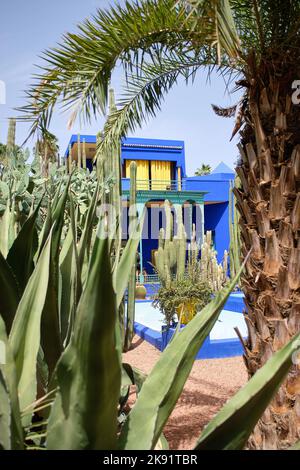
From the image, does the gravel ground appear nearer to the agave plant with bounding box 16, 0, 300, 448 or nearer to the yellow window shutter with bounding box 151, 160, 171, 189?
the agave plant with bounding box 16, 0, 300, 448

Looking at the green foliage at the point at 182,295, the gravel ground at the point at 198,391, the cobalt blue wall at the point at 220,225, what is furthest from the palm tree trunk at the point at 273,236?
the cobalt blue wall at the point at 220,225

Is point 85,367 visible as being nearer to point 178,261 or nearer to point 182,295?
point 182,295

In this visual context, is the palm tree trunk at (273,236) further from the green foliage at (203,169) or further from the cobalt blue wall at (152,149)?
the green foliage at (203,169)

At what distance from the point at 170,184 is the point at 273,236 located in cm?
2045

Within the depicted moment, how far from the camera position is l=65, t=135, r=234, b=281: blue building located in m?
23.6

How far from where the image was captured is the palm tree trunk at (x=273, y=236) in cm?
319

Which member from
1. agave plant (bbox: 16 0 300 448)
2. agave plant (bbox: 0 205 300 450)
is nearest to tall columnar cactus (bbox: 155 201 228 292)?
agave plant (bbox: 16 0 300 448)

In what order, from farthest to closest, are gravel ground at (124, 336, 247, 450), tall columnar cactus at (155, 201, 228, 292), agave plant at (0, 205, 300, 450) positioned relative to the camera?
tall columnar cactus at (155, 201, 228, 292) < gravel ground at (124, 336, 247, 450) < agave plant at (0, 205, 300, 450)

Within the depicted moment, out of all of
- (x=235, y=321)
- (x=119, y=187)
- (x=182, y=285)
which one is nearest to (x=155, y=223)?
(x=235, y=321)

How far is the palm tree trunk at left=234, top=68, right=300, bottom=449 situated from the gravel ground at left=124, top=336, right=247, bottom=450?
122 cm

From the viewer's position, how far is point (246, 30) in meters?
4.41

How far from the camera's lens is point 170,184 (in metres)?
23.6

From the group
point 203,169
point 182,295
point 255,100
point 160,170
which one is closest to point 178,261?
point 182,295

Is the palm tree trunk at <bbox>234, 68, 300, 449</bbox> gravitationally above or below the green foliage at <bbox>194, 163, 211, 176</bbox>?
below
